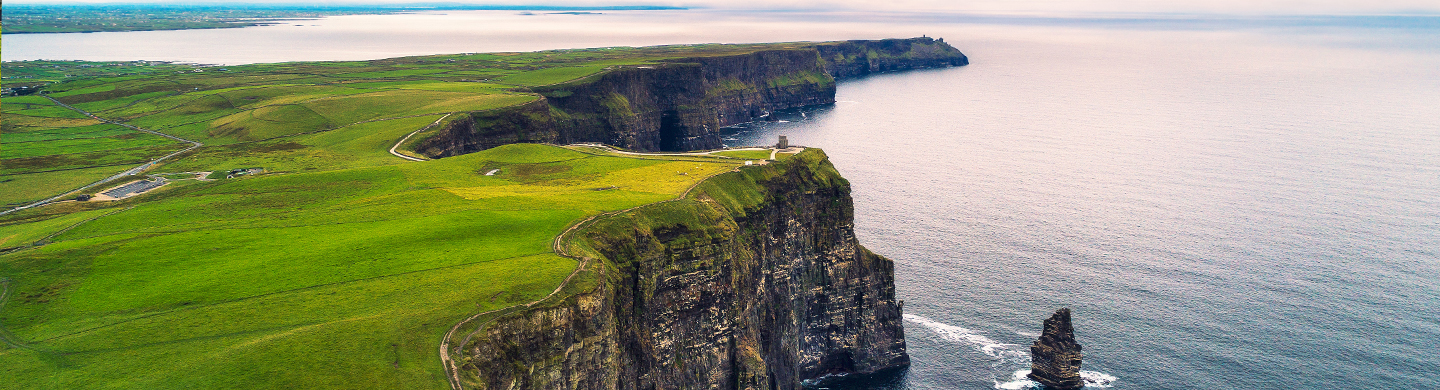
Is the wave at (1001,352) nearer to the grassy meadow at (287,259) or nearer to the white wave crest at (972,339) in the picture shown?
the white wave crest at (972,339)

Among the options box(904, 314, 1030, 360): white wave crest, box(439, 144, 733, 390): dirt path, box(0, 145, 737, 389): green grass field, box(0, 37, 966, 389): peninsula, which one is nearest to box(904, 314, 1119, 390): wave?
box(904, 314, 1030, 360): white wave crest

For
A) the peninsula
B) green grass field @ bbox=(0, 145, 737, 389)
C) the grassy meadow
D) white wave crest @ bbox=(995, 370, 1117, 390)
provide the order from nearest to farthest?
green grass field @ bbox=(0, 145, 737, 389), the grassy meadow, the peninsula, white wave crest @ bbox=(995, 370, 1117, 390)

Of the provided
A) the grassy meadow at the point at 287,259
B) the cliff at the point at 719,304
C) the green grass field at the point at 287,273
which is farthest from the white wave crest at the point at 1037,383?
the green grass field at the point at 287,273

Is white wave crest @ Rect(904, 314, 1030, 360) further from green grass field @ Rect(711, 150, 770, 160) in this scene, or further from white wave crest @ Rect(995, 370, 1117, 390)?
green grass field @ Rect(711, 150, 770, 160)

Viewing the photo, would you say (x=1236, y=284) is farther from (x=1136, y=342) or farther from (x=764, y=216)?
(x=764, y=216)

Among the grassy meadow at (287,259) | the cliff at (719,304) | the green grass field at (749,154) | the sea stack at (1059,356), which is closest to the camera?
the grassy meadow at (287,259)

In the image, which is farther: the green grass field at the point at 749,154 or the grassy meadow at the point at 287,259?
the green grass field at the point at 749,154
